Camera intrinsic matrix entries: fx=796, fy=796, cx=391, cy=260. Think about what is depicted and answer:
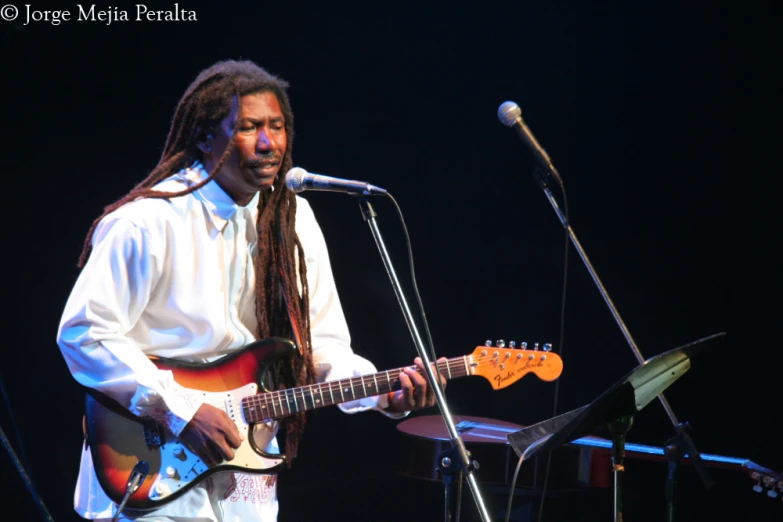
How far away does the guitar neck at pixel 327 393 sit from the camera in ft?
9.51

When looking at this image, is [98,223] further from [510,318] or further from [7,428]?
[510,318]

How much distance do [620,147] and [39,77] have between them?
319cm

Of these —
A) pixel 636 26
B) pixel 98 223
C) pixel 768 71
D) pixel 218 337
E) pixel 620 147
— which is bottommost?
pixel 218 337

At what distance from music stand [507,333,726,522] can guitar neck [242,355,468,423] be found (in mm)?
500

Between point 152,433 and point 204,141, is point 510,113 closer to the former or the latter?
point 204,141

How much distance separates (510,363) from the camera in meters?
2.96

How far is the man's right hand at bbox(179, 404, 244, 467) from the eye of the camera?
2711 mm

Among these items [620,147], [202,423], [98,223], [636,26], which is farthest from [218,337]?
[636,26]

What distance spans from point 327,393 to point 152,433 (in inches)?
25.1

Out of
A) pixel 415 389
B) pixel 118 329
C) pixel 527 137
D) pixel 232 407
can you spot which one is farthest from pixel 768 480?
pixel 118 329

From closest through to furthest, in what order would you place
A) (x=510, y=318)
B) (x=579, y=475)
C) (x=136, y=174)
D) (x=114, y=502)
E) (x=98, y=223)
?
(x=114, y=502), (x=98, y=223), (x=579, y=475), (x=136, y=174), (x=510, y=318)

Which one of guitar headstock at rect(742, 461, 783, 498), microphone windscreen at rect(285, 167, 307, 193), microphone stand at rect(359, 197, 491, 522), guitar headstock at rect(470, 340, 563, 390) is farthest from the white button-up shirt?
guitar headstock at rect(742, 461, 783, 498)

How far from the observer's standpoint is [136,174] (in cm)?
439

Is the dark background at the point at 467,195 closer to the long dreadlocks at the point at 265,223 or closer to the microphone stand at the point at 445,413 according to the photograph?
the long dreadlocks at the point at 265,223
